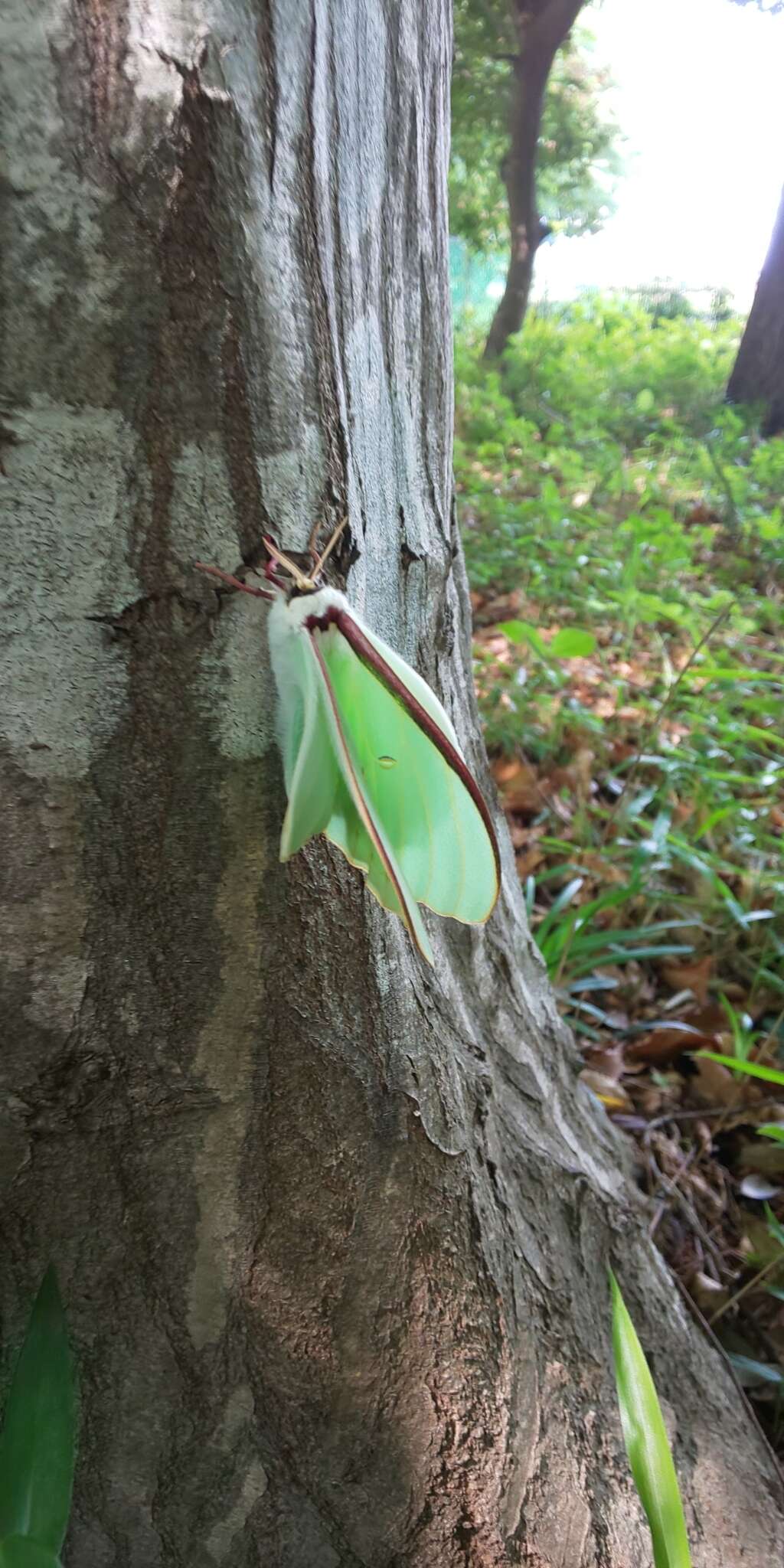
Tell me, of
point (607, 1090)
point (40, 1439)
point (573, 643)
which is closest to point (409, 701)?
point (40, 1439)

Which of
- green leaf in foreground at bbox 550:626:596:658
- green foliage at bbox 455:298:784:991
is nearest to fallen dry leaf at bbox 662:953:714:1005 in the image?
green foliage at bbox 455:298:784:991

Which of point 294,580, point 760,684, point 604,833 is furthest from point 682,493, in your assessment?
point 294,580

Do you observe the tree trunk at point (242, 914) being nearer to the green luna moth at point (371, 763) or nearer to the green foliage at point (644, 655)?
the green luna moth at point (371, 763)

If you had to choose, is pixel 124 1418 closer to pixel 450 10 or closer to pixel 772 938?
pixel 450 10

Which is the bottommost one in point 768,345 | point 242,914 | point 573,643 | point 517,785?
point 517,785

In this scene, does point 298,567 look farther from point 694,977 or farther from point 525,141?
point 525,141

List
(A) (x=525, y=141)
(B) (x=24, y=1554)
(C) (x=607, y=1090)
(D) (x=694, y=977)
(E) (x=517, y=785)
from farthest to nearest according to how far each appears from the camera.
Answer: (A) (x=525, y=141)
(E) (x=517, y=785)
(D) (x=694, y=977)
(C) (x=607, y=1090)
(B) (x=24, y=1554)
